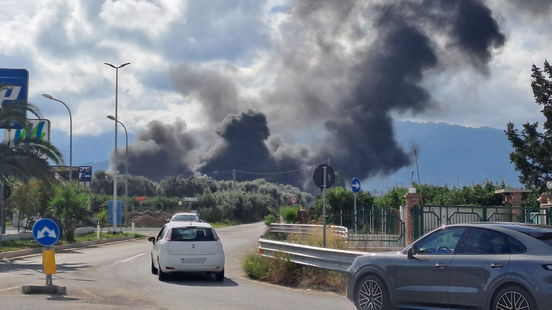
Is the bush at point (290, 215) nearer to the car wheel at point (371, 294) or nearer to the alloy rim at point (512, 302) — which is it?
the car wheel at point (371, 294)

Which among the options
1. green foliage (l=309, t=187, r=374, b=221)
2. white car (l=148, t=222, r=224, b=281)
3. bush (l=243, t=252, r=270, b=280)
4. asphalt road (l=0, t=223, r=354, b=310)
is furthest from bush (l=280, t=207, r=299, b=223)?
white car (l=148, t=222, r=224, b=281)

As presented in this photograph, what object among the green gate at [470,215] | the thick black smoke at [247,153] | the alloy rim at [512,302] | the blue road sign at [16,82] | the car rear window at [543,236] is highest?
the thick black smoke at [247,153]

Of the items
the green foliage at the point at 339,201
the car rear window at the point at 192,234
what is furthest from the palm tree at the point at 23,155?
the green foliage at the point at 339,201

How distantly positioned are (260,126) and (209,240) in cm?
14710

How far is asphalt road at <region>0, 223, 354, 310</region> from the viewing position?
1260 cm

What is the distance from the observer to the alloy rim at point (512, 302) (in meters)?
8.58

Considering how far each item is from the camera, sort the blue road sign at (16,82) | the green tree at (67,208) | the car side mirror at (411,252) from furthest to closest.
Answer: the blue road sign at (16,82)
the green tree at (67,208)
the car side mirror at (411,252)

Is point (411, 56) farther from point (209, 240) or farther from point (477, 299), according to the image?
point (477, 299)

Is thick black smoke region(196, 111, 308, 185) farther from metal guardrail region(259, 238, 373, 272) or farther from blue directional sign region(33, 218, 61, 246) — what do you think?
blue directional sign region(33, 218, 61, 246)

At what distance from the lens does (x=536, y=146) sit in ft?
107

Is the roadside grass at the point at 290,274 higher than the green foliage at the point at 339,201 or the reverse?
the reverse

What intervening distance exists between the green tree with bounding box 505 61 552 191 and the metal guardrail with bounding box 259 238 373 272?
60.1 ft

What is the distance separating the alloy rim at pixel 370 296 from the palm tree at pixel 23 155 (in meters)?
18.0

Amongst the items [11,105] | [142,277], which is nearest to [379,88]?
[11,105]
